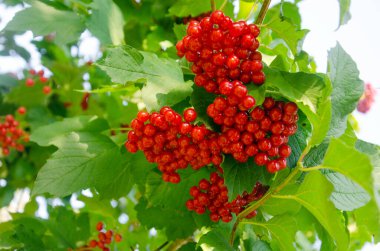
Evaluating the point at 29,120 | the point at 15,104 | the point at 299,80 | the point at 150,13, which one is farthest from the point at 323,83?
the point at 15,104

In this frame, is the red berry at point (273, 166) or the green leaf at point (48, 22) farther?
the green leaf at point (48, 22)

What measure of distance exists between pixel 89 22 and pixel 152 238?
1.02 meters

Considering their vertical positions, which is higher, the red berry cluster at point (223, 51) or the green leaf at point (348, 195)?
the red berry cluster at point (223, 51)

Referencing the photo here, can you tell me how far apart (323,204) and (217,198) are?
360 mm

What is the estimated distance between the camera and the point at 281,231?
4.39 ft

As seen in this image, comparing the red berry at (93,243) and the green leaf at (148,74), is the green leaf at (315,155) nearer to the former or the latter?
the green leaf at (148,74)

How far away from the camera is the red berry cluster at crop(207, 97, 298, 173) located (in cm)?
111

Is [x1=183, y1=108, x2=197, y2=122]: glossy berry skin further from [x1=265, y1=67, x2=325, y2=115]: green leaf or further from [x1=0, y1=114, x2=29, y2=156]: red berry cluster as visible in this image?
[x1=0, y1=114, x2=29, y2=156]: red berry cluster

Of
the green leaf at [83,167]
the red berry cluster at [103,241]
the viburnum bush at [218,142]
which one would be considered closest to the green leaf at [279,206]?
the viburnum bush at [218,142]

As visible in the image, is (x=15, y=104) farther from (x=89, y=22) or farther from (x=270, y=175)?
(x=270, y=175)

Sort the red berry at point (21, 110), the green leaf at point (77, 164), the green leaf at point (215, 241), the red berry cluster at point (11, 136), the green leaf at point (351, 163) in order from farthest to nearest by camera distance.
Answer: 1. the red berry at point (21, 110)
2. the red berry cluster at point (11, 136)
3. the green leaf at point (77, 164)
4. the green leaf at point (215, 241)
5. the green leaf at point (351, 163)

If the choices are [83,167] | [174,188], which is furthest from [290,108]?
[83,167]

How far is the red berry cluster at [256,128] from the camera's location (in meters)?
1.11

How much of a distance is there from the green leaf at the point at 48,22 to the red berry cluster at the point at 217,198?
90 centimetres
